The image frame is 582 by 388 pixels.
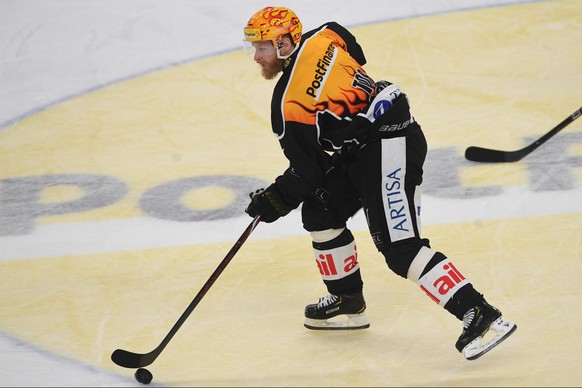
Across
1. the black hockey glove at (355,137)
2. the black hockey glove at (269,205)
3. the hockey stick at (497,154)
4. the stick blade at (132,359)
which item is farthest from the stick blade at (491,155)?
the stick blade at (132,359)

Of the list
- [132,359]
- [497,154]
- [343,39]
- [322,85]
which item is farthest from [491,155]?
[132,359]

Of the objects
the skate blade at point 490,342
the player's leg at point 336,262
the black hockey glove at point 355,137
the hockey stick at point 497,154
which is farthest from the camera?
the hockey stick at point 497,154

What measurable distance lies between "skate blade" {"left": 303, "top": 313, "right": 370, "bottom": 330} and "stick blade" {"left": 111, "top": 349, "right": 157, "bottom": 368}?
2.09ft

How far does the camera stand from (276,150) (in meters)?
5.69

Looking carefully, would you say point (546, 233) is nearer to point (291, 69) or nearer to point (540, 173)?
point (540, 173)

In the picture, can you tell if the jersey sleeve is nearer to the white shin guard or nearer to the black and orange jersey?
the black and orange jersey

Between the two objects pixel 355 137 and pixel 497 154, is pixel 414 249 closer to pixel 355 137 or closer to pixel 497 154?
pixel 355 137

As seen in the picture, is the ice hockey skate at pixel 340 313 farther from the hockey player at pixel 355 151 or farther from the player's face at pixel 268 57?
the player's face at pixel 268 57

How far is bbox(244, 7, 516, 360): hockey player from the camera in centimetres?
361

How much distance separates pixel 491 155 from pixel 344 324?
1.69 meters

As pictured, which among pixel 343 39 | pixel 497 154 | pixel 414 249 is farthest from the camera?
pixel 497 154

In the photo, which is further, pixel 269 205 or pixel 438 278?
pixel 269 205

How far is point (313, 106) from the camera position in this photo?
142 inches

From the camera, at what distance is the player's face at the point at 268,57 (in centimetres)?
370
